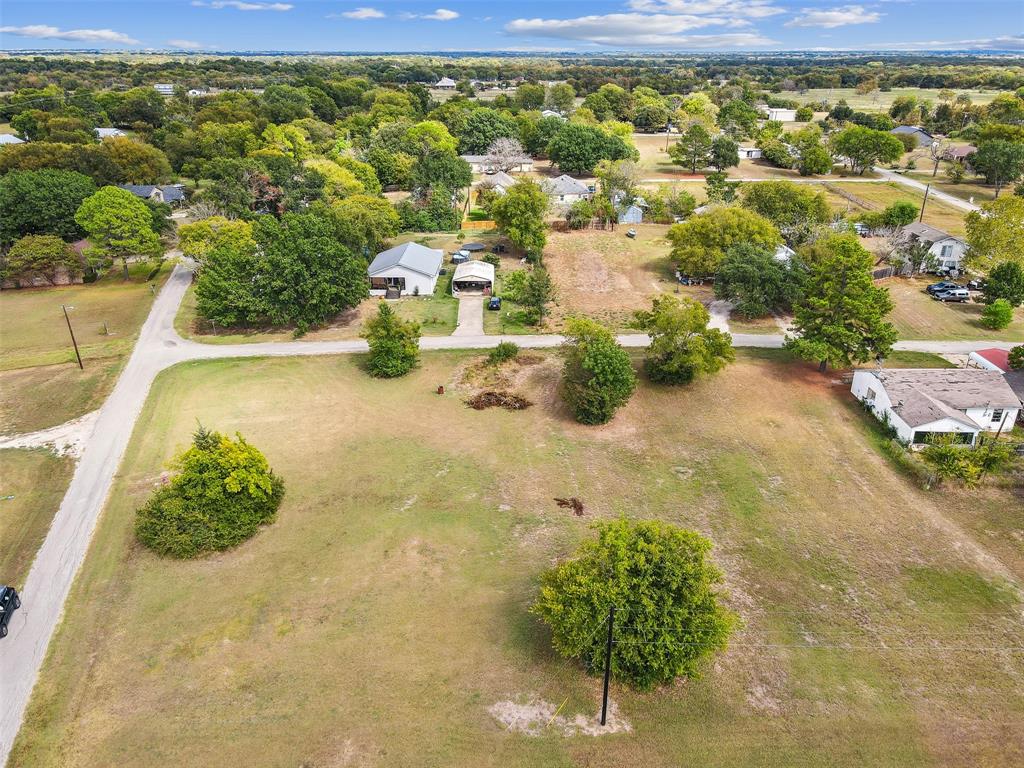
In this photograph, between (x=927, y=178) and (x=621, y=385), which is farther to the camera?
(x=927, y=178)

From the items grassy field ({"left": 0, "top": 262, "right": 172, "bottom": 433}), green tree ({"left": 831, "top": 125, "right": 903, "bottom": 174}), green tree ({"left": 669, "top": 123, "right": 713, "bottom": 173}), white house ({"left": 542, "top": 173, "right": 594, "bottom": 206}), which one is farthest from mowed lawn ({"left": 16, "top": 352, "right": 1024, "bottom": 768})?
green tree ({"left": 831, "top": 125, "right": 903, "bottom": 174})

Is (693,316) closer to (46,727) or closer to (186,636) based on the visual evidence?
(186,636)

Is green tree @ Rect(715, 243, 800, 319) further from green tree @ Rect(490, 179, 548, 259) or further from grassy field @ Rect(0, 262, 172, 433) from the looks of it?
grassy field @ Rect(0, 262, 172, 433)

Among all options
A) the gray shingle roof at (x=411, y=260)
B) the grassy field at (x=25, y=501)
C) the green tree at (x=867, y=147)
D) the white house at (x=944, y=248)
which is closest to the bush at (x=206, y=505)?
the grassy field at (x=25, y=501)

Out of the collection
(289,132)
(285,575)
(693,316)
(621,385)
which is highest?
(289,132)

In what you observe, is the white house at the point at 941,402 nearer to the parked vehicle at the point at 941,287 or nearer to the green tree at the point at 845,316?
the green tree at the point at 845,316

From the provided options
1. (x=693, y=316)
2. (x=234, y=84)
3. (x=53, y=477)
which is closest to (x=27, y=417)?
(x=53, y=477)

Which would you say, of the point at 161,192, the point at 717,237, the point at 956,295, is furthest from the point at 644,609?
the point at 161,192
